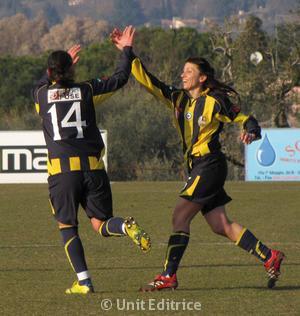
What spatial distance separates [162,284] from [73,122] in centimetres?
145

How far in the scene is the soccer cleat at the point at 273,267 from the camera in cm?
984

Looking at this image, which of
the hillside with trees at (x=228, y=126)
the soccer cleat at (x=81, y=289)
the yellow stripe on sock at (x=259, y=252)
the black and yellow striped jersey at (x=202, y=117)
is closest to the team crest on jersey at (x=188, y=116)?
the black and yellow striped jersey at (x=202, y=117)

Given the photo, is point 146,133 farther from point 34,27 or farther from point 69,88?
point 34,27

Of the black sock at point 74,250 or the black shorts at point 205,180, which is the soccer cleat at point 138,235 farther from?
the black shorts at point 205,180

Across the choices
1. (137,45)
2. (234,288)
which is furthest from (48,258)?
(137,45)

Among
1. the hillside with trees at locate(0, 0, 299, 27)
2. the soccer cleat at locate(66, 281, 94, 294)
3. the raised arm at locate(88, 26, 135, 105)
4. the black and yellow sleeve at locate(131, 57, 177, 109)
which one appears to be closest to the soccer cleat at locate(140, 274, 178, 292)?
the soccer cleat at locate(66, 281, 94, 294)

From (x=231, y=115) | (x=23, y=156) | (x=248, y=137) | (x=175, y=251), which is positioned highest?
(x=231, y=115)

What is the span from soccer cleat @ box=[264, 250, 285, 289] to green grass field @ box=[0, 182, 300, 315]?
89mm

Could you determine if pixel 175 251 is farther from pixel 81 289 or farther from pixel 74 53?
pixel 74 53

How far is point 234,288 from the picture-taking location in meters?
9.97

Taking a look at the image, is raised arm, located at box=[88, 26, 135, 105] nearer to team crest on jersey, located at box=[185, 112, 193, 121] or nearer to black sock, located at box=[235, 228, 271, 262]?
team crest on jersey, located at box=[185, 112, 193, 121]

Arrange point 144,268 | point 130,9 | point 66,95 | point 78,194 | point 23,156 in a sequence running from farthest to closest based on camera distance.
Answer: point 130,9, point 23,156, point 144,268, point 78,194, point 66,95

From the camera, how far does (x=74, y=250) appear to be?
963 centimetres

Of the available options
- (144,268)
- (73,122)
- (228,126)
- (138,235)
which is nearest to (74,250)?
(138,235)
